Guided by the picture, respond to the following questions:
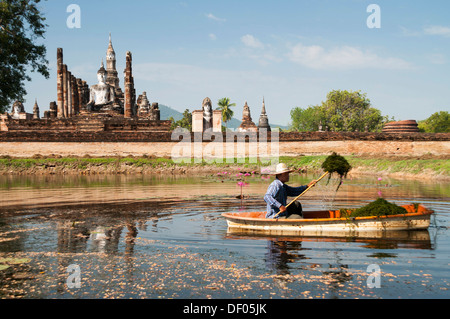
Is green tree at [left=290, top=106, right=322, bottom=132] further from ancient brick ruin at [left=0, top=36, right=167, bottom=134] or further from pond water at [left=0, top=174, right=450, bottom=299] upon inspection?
pond water at [left=0, top=174, right=450, bottom=299]

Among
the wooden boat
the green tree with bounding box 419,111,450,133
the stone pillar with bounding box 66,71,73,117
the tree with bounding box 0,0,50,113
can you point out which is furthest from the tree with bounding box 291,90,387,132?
the wooden boat

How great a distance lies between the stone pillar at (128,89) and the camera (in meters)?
38.9

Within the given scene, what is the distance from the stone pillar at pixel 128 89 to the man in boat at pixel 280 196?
1236 inches

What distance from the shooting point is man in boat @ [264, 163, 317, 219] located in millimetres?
8844

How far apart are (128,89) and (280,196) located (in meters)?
31.9

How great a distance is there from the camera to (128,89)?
38.9 m

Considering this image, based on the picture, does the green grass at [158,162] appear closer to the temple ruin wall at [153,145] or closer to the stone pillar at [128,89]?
the temple ruin wall at [153,145]

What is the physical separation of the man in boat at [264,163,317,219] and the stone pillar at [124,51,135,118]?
3141 centimetres

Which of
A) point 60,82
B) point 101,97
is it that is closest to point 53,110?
point 60,82

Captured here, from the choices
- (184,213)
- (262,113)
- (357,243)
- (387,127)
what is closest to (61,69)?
(262,113)

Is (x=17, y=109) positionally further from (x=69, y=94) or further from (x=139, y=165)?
(x=139, y=165)

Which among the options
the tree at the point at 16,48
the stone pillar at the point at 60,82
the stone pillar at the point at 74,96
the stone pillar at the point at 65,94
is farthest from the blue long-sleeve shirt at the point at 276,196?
the stone pillar at the point at 74,96
